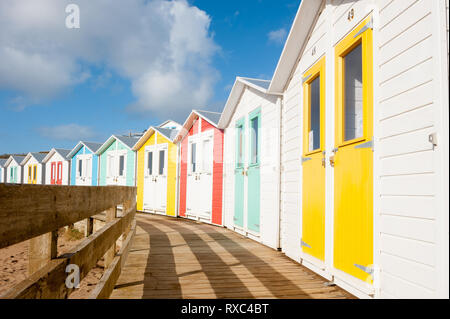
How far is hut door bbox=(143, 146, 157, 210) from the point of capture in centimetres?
1451

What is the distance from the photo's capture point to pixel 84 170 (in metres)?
19.9

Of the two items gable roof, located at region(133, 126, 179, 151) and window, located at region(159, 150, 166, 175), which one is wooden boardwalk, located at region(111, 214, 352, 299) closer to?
gable roof, located at region(133, 126, 179, 151)

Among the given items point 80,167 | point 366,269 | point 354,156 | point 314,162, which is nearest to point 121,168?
point 80,167

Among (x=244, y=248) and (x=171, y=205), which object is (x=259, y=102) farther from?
(x=171, y=205)

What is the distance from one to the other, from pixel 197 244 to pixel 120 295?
320 centimetres

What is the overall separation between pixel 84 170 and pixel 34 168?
9.40 metres

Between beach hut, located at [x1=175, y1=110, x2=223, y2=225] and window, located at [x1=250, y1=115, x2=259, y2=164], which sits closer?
window, located at [x1=250, y1=115, x2=259, y2=164]

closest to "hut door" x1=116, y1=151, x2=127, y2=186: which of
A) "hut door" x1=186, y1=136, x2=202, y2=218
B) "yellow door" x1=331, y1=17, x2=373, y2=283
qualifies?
"hut door" x1=186, y1=136, x2=202, y2=218

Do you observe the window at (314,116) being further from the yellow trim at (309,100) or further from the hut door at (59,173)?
the hut door at (59,173)

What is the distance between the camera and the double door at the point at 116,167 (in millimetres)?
16492

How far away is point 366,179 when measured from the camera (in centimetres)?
324

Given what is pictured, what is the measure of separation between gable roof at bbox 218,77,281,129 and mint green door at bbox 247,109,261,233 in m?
0.59

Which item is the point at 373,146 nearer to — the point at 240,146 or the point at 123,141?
the point at 240,146
